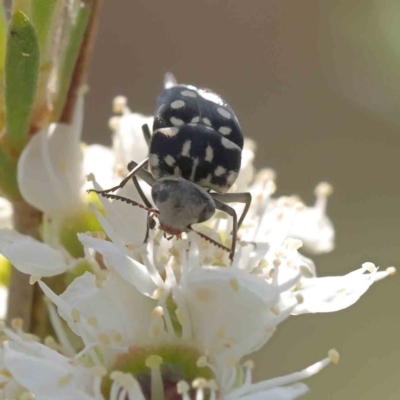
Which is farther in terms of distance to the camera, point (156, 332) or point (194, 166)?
point (194, 166)

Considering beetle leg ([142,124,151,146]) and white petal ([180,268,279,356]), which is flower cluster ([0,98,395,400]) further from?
beetle leg ([142,124,151,146])

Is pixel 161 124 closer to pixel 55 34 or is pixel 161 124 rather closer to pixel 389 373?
pixel 55 34

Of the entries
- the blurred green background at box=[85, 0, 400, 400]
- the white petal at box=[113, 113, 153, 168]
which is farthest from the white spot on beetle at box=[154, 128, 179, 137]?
the blurred green background at box=[85, 0, 400, 400]

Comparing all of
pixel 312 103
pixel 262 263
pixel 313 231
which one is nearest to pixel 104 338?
pixel 262 263

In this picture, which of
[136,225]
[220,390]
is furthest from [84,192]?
[220,390]

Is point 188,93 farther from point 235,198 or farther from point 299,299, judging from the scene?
point 299,299
